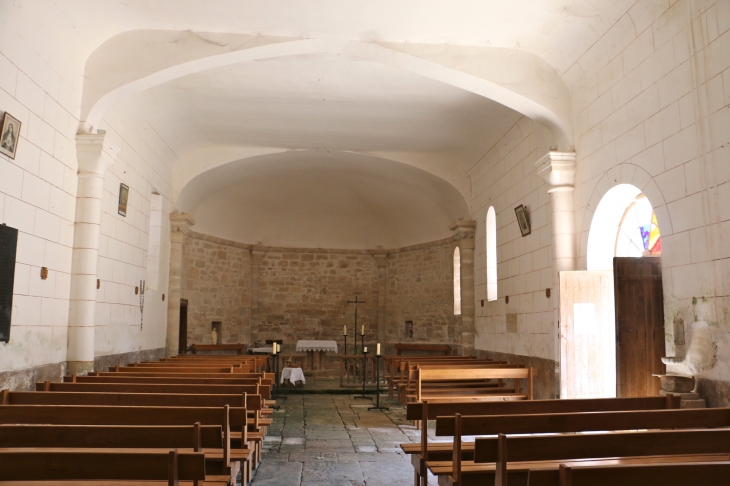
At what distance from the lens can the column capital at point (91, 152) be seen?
23.8ft

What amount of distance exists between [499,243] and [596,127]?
12.0ft

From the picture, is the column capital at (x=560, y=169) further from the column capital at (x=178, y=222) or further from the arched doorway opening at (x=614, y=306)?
the column capital at (x=178, y=222)

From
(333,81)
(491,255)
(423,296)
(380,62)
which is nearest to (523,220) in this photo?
(491,255)

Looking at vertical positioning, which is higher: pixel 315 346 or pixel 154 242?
pixel 154 242

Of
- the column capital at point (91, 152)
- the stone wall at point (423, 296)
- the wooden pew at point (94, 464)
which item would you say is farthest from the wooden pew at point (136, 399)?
the stone wall at point (423, 296)

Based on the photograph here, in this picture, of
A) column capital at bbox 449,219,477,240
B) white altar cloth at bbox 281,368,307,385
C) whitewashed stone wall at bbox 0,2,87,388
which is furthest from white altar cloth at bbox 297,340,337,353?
whitewashed stone wall at bbox 0,2,87,388

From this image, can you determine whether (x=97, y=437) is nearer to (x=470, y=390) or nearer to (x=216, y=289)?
(x=470, y=390)

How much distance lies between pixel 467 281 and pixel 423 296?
3.57 metres

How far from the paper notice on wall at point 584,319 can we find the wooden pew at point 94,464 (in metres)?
5.54

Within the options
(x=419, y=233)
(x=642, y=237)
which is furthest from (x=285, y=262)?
(x=642, y=237)

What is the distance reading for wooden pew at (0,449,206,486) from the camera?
8.07 feet

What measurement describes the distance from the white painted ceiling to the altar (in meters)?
3.57

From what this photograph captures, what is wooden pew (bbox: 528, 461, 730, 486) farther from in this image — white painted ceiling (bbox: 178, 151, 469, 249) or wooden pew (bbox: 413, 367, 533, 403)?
white painted ceiling (bbox: 178, 151, 469, 249)

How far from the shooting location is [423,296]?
16.1 m
